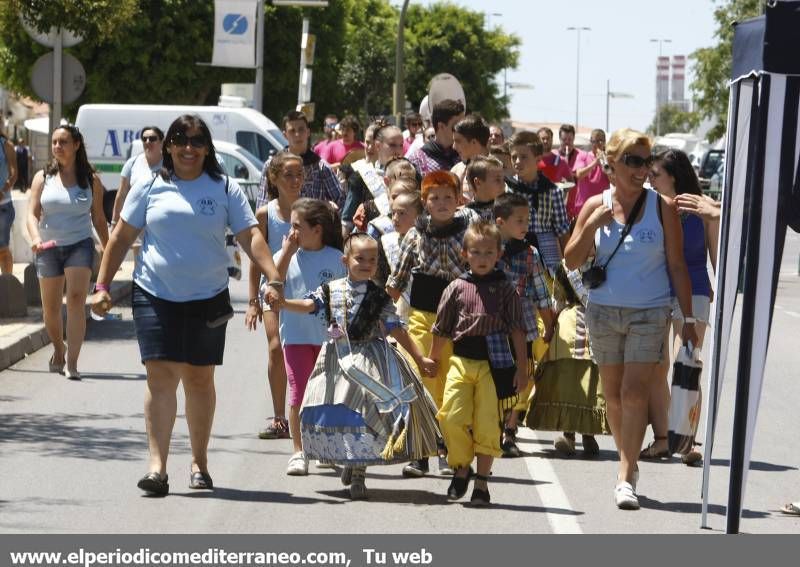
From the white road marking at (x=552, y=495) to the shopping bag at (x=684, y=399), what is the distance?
0.64 meters

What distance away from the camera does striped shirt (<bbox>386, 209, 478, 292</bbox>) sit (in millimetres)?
9516

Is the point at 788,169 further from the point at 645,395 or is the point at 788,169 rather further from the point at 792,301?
the point at 792,301

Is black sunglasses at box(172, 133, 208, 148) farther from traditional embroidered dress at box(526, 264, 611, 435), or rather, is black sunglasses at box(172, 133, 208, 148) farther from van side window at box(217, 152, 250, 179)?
van side window at box(217, 152, 250, 179)

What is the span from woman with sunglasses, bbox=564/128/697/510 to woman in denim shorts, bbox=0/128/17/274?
28.7 feet

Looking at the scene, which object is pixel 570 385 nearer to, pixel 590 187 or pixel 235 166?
pixel 590 187

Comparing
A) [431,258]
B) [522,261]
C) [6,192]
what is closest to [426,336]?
[431,258]

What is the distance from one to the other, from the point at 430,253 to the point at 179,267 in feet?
4.91

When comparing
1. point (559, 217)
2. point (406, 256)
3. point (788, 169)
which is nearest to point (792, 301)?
point (559, 217)

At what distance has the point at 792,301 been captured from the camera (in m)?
23.3

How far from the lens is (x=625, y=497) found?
854cm

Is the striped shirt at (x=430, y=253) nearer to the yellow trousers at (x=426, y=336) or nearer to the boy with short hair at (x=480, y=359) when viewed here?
the yellow trousers at (x=426, y=336)

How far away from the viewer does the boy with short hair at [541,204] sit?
10859mm
